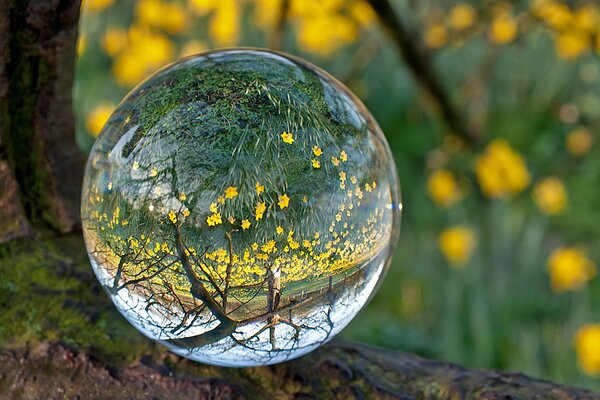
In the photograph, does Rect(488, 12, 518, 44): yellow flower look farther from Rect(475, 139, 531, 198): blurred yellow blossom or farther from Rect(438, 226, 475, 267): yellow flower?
Rect(438, 226, 475, 267): yellow flower

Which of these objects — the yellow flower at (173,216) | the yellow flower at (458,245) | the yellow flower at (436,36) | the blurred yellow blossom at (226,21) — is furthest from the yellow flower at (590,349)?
the blurred yellow blossom at (226,21)

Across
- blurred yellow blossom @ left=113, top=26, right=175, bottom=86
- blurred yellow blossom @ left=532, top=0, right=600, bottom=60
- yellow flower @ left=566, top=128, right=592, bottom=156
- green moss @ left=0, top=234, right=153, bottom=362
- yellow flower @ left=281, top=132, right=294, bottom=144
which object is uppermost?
blurred yellow blossom @ left=113, top=26, right=175, bottom=86

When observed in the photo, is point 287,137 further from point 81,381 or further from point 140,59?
point 140,59

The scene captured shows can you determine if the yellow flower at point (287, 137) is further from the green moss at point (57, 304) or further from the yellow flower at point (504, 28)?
the yellow flower at point (504, 28)

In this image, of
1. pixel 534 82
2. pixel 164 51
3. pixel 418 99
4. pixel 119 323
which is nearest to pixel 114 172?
pixel 119 323

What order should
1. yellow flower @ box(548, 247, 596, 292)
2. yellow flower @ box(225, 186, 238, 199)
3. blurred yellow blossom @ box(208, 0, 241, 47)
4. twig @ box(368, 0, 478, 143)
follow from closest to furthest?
yellow flower @ box(225, 186, 238, 199), twig @ box(368, 0, 478, 143), yellow flower @ box(548, 247, 596, 292), blurred yellow blossom @ box(208, 0, 241, 47)

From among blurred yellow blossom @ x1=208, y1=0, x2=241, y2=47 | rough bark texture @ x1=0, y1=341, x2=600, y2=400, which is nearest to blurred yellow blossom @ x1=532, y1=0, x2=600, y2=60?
blurred yellow blossom @ x1=208, y1=0, x2=241, y2=47
